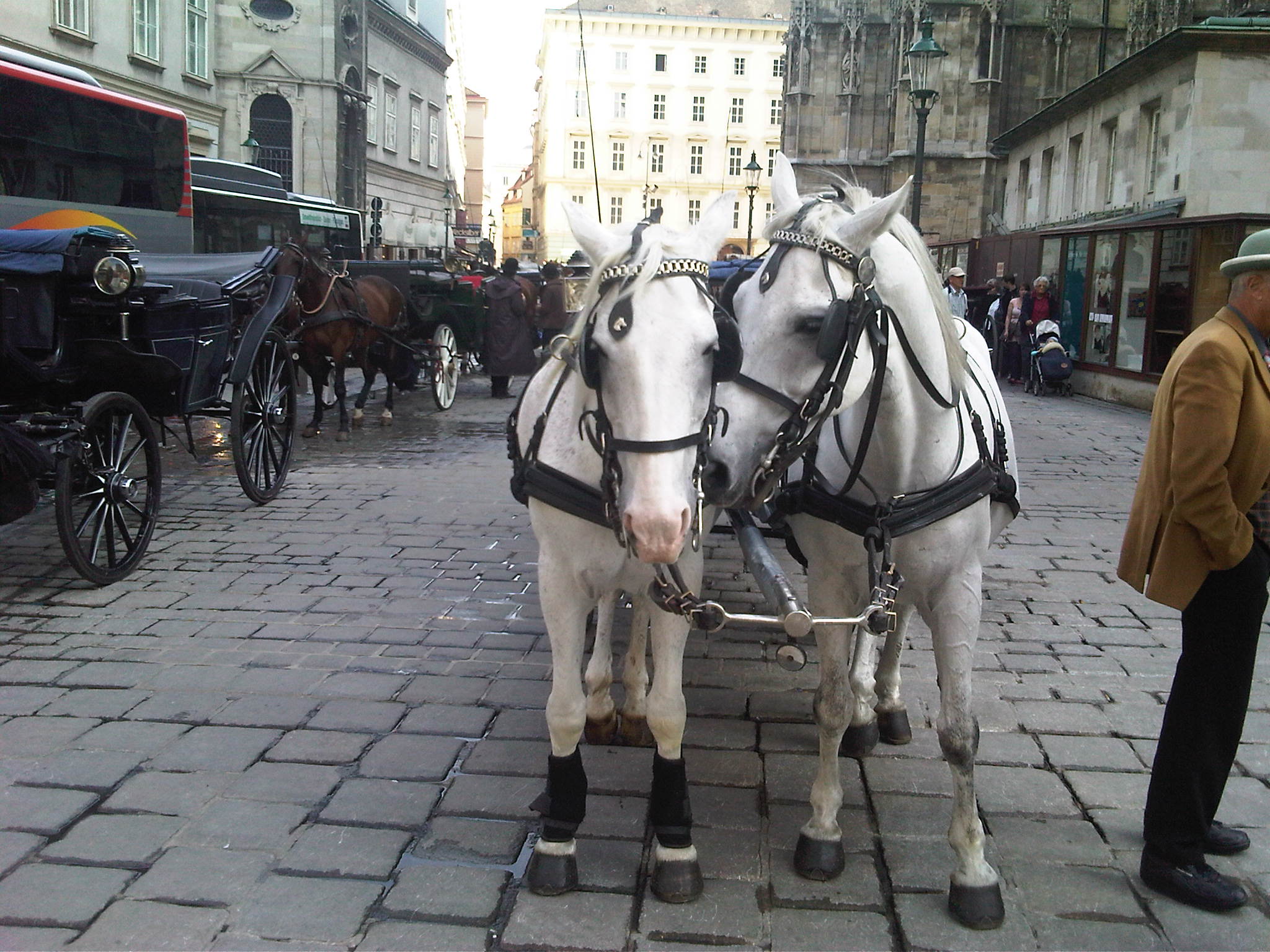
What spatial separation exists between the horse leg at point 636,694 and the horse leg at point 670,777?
89cm

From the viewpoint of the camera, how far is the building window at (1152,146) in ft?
62.6

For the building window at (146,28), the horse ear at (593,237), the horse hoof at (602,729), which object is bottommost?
the horse hoof at (602,729)

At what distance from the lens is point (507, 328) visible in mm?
15492

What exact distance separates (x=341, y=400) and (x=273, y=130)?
76.9 feet

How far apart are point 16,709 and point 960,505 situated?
11.7 ft

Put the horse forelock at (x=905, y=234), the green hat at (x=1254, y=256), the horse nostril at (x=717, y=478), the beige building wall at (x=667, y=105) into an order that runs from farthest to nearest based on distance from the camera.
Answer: the beige building wall at (x=667, y=105) < the green hat at (x=1254, y=256) < the horse forelock at (x=905, y=234) < the horse nostril at (x=717, y=478)

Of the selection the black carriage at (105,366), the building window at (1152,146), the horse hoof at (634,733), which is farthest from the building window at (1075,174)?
the horse hoof at (634,733)

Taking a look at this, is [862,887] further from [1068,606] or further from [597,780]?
[1068,606]

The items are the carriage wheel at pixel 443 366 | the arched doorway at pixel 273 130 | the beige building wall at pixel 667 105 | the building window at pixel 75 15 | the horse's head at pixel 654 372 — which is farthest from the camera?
the beige building wall at pixel 667 105

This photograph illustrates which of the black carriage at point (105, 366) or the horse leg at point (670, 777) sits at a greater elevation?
the black carriage at point (105, 366)

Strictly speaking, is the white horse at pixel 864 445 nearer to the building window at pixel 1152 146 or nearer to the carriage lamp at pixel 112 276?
the carriage lamp at pixel 112 276

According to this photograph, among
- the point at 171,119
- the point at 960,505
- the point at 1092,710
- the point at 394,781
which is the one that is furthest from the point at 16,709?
the point at 171,119

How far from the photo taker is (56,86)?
10.6m

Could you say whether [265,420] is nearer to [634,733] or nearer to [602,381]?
[634,733]
